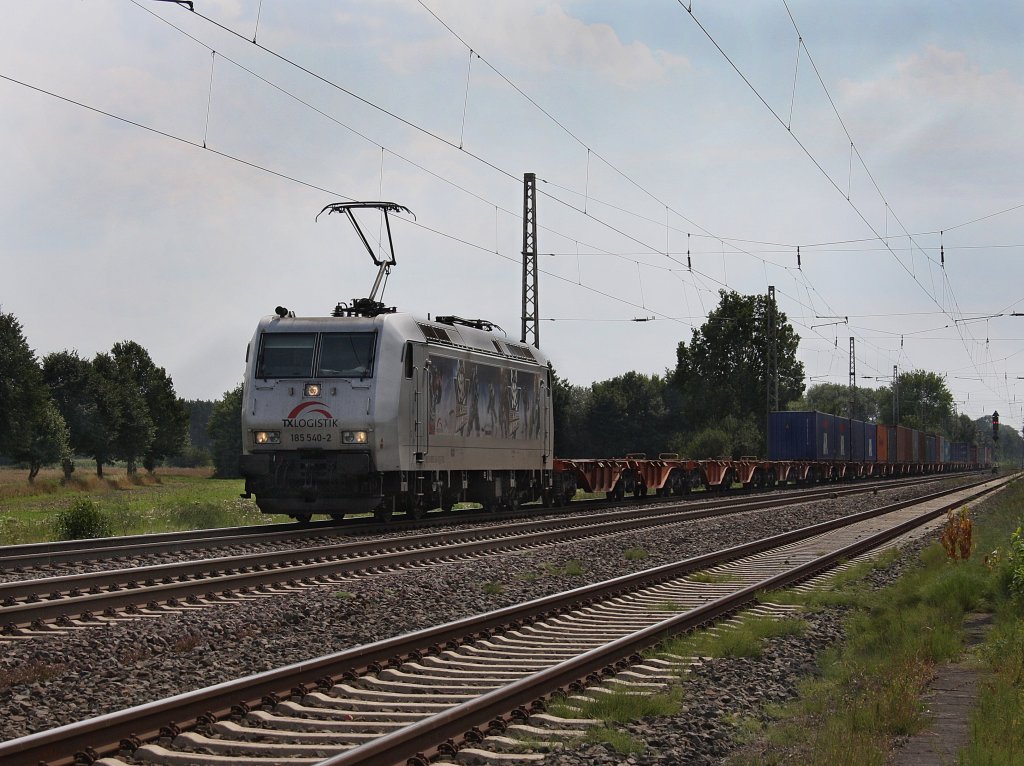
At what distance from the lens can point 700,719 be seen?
725 cm

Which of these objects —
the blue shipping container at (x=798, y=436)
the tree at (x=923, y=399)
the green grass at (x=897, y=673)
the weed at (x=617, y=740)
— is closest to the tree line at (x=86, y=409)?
the blue shipping container at (x=798, y=436)

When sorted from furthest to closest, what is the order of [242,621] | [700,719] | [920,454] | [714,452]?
[920,454] → [714,452] → [242,621] → [700,719]

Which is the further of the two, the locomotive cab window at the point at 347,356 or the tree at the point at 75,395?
the tree at the point at 75,395

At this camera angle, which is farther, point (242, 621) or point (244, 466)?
point (244, 466)

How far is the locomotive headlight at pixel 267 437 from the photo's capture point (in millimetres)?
19953

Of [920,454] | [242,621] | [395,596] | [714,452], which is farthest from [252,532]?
[920,454]

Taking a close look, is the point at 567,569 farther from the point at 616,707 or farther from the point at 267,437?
the point at 616,707

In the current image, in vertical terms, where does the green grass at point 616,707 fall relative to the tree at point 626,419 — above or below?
below

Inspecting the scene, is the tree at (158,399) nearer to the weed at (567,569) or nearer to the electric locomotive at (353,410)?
the electric locomotive at (353,410)

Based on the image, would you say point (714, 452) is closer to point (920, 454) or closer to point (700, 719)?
point (920, 454)

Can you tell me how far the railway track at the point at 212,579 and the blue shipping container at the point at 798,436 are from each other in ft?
114

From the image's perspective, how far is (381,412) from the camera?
1967 cm

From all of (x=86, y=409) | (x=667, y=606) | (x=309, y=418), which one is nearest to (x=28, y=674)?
(x=667, y=606)

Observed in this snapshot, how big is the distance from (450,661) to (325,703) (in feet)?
5.73
